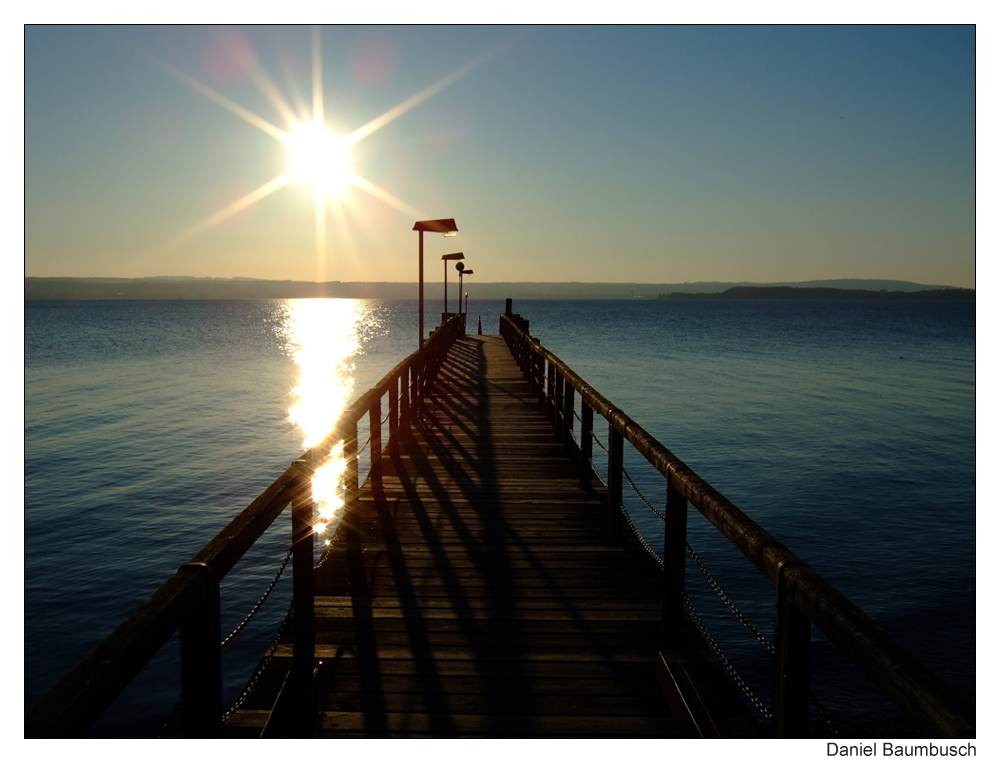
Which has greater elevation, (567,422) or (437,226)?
(437,226)

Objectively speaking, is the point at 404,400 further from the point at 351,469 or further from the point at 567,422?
the point at 351,469

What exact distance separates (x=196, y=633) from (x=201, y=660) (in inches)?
4.1

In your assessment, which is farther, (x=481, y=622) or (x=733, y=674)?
(x=481, y=622)

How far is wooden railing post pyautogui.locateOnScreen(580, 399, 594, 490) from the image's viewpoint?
6.28 m

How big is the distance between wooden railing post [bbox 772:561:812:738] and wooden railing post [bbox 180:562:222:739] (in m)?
1.84

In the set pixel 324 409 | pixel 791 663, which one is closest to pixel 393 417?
pixel 791 663

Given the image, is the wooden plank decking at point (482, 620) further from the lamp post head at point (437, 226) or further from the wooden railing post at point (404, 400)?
the lamp post head at point (437, 226)

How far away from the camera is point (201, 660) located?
2.29m

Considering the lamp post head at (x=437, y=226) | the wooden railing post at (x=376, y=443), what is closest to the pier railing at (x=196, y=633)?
the wooden railing post at (x=376, y=443)

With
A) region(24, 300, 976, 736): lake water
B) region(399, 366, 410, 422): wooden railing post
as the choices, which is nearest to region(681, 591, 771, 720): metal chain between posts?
region(24, 300, 976, 736): lake water

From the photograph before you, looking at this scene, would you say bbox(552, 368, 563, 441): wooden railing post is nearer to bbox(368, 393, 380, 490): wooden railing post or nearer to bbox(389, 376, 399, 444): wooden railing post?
bbox(389, 376, 399, 444): wooden railing post
